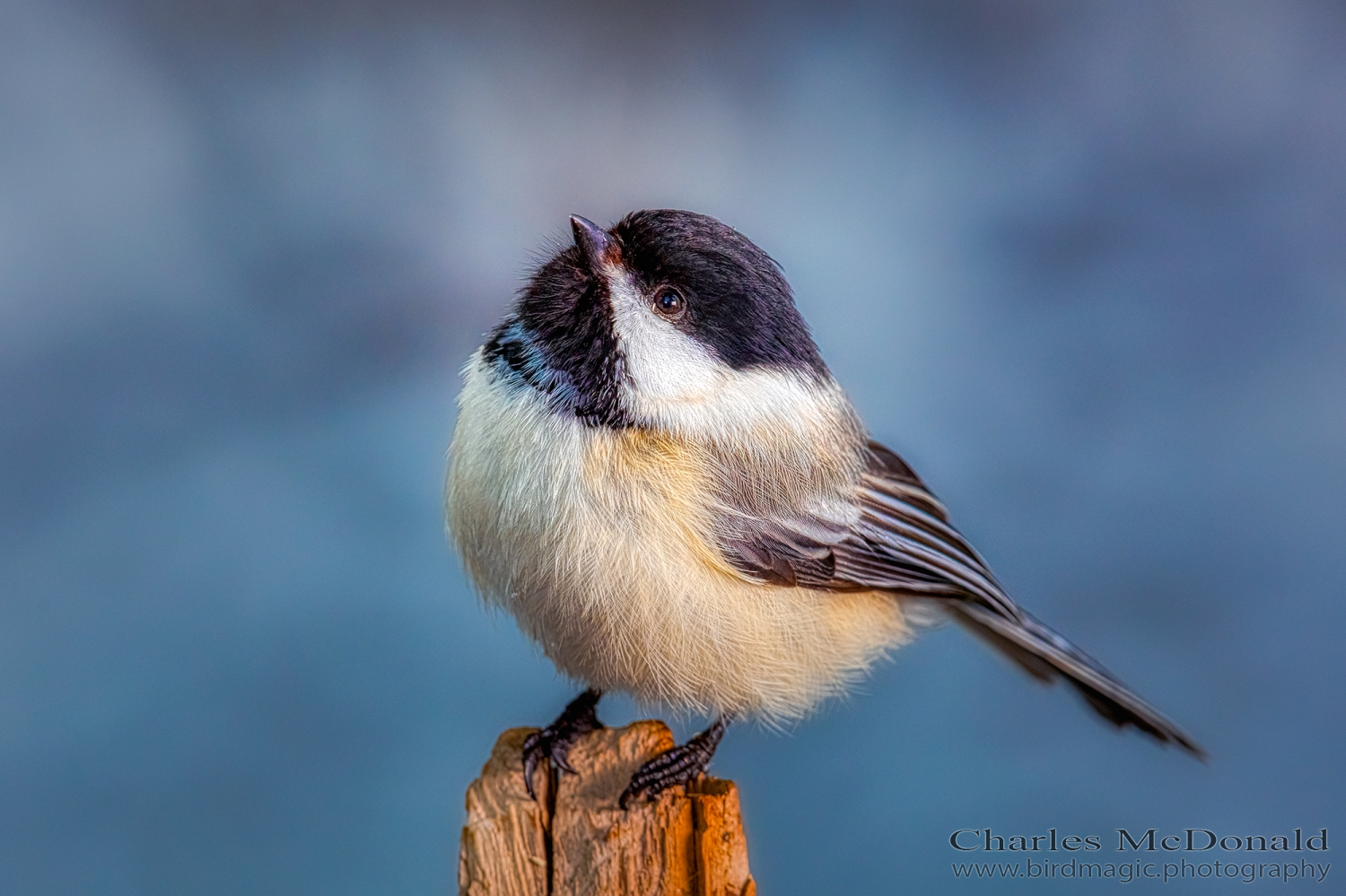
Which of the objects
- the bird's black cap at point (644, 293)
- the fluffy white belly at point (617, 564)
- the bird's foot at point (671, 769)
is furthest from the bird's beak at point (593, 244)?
the bird's foot at point (671, 769)

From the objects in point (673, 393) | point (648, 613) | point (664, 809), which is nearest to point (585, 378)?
point (673, 393)

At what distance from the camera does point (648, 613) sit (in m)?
1.46

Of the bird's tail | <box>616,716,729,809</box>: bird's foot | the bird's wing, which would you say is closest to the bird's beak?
the bird's wing

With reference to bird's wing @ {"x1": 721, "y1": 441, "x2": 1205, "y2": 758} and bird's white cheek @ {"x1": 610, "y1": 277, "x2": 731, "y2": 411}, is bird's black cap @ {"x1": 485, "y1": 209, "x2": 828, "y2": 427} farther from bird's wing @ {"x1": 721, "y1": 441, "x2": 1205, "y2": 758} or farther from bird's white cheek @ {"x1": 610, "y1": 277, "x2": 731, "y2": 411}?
bird's wing @ {"x1": 721, "y1": 441, "x2": 1205, "y2": 758}

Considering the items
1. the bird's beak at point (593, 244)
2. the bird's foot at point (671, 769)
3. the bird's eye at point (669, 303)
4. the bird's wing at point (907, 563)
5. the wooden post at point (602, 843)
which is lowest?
the wooden post at point (602, 843)

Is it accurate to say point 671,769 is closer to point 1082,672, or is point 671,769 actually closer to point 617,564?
point 617,564

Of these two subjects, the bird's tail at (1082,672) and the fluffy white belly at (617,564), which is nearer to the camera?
the fluffy white belly at (617,564)

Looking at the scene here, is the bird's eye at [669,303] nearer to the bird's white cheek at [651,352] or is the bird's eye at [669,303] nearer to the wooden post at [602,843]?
the bird's white cheek at [651,352]

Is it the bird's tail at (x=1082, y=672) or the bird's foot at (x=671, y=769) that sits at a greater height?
the bird's tail at (x=1082, y=672)

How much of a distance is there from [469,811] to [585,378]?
63cm

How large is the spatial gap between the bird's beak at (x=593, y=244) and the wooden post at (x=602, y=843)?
2.36 feet

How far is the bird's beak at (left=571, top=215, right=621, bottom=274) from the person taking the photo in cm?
144

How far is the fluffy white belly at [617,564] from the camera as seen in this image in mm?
1441

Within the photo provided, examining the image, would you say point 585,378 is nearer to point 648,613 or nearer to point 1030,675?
point 648,613
